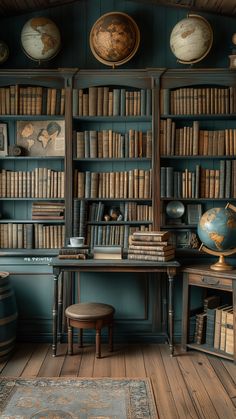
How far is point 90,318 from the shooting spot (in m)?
3.71

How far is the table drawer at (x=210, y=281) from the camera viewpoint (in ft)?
12.4

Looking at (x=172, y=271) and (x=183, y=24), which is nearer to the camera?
(x=172, y=271)

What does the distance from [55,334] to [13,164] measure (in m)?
1.68

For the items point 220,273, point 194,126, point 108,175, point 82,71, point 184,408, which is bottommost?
point 184,408

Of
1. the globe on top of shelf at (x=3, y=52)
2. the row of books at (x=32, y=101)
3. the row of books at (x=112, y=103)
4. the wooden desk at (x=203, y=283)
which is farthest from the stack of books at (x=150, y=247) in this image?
the globe on top of shelf at (x=3, y=52)

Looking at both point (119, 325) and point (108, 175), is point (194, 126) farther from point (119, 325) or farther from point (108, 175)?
point (119, 325)

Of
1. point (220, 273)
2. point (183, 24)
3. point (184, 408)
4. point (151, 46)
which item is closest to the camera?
point (184, 408)

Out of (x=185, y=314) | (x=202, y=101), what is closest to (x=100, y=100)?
(x=202, y=101)

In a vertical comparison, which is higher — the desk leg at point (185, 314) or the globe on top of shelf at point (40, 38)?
the globe on top of shelf at point (40, 38)

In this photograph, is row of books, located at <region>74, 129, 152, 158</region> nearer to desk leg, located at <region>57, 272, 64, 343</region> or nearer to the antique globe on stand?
the antique globe on stand

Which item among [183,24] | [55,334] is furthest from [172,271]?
[183,24]

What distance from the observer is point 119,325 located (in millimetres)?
4309

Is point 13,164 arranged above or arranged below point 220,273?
above

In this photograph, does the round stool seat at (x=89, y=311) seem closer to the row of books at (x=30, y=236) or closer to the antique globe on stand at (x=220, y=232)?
the row of books at (x=30, y=236)
